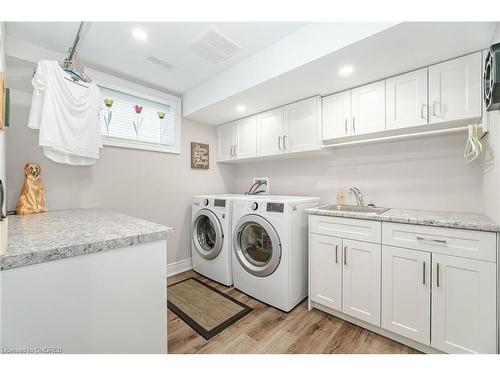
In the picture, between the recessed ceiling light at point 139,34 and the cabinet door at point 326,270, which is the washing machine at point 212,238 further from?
the recessed ceiling light at point 139,34

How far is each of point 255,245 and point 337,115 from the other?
5.27ft

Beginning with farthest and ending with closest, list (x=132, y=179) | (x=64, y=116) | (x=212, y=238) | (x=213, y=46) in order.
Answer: (x=212, y=238)
(x=132, y=179)
(x=213, y=46)
(x=64, y=116)

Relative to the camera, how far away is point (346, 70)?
5.40 ft

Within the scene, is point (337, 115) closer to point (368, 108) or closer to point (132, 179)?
point (368, 108)

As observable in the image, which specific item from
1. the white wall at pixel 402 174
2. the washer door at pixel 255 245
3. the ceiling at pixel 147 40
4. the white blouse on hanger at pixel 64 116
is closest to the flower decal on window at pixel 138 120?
the ceiling at pixel 147 40

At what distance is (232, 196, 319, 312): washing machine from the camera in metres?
1.86

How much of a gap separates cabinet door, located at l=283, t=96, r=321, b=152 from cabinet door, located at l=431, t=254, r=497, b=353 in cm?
138

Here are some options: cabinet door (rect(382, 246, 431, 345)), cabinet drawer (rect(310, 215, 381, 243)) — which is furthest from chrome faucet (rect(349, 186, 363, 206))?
cabinet door (rect(382, 246, 431, 345))

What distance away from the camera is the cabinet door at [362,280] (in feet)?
5.01

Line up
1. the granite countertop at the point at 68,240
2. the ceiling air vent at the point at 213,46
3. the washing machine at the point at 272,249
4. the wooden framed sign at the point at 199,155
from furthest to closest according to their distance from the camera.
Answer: the wooden framed sign at the point at 199,155
the washing machine at the point at 272,249
the ceiling air vent at the point at 213,46
the granite countertop at the point at 68,240

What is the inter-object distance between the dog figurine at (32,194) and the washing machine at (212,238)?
143cm

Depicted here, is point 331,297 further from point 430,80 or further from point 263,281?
point 430,80

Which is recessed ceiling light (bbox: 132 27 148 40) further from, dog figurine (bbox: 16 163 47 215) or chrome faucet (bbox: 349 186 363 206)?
chrome faucet (bbox: 349 186 363 206)

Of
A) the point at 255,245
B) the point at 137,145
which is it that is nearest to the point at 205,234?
the point at 255,245
